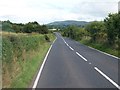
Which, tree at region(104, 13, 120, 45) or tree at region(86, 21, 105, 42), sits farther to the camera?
tree at region(86, 21, 105, 42)

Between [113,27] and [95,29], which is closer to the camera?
[113,27]

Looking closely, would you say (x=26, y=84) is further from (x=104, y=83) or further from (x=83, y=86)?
(x=104, y=83)

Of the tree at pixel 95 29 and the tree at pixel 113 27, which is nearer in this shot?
the tree at pixel 113 27

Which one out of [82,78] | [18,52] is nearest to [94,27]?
[18,52]

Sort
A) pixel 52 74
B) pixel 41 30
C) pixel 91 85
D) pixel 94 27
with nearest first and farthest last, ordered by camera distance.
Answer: pixel 91 85, pixel 52 74, pixel 94 27, pixel 41 30

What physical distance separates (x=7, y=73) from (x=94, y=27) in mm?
46996

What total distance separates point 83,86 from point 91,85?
385mm

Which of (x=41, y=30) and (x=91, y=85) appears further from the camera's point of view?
(x=41, y=30)

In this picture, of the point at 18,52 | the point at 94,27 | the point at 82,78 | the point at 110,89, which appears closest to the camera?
the point at 110,89

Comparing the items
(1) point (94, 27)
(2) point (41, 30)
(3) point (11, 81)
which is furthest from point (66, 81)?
(2) point (41, 30)

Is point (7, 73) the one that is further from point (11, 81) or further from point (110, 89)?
point (110, 89)

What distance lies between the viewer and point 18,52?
61.9ft

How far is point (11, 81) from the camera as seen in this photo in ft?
42.8

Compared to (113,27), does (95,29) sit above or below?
below
